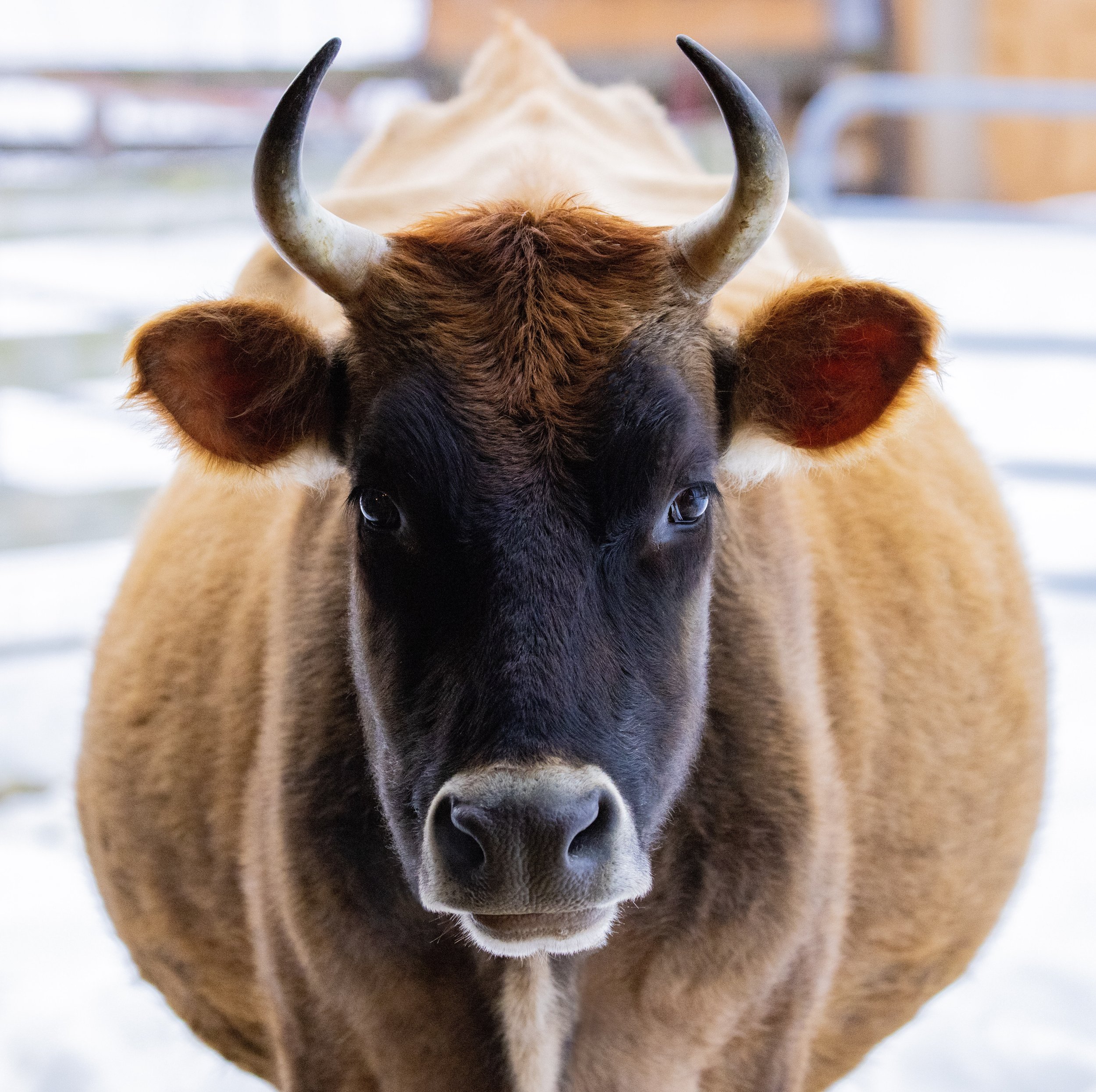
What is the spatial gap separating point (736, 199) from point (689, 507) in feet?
1.21

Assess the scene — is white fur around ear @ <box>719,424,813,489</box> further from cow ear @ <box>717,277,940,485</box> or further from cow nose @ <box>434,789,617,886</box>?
cow nose @ <box>434,789,617,886</box>

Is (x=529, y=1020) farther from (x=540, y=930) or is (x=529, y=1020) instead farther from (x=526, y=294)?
(x=526, y=294)

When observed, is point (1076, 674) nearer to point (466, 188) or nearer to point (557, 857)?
point (466, 188)

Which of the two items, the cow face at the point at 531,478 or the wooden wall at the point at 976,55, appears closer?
the cow face at the point at 531,478

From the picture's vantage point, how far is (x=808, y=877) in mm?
2008

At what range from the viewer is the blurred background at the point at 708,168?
321 cm

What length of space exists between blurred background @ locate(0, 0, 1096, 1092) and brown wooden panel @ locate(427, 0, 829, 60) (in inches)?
1.1

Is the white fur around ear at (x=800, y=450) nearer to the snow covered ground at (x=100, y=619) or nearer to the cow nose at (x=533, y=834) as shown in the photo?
the snow covered ground at (x=100, y=619)

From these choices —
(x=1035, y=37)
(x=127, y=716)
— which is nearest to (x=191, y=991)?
(x=127, y=716)

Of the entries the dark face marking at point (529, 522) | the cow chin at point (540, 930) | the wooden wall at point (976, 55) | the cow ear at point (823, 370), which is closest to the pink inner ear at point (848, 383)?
the cow ear at point (823, 370)

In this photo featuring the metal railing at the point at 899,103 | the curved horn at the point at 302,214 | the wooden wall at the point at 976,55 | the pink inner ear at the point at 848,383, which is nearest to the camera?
the curved horn at the point at 302,214

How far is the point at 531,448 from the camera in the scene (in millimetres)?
1576

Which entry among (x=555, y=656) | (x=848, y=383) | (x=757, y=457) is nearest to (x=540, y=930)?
(x=555, y=656)

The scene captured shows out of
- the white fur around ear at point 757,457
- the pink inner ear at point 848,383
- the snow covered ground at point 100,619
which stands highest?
the pink inner ear at point 848,383
